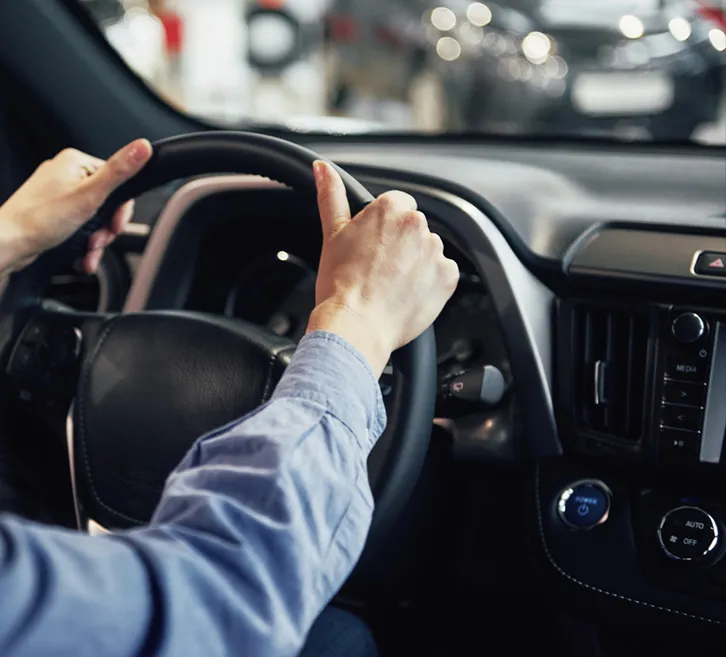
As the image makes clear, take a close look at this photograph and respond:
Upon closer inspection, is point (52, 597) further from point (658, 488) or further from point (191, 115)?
point (191, 115)

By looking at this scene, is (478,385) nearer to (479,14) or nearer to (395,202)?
(395,202)

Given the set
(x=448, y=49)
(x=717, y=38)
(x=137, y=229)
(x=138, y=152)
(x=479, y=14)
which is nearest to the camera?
(x=138, y=152)

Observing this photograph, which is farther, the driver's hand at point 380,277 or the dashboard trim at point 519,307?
the dashboard trim at point 519,307

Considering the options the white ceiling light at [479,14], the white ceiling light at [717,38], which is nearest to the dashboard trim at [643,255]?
the white ceiling light at [717,38]

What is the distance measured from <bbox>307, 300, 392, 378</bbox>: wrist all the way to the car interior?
125 millimetres

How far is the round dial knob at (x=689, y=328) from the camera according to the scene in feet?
3.49

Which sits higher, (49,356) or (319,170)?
(319,170)

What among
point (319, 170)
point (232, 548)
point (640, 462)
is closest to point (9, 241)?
point (319, 170)

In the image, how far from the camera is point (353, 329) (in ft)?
2.44

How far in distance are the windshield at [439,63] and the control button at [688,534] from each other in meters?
0.64

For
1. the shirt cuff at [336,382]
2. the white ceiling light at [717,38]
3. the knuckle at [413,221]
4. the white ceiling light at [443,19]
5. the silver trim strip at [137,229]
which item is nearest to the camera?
the shirt cuff at [336,382]

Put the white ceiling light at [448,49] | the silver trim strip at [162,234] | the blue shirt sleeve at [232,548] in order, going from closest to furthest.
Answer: the blue shirt sleeve at [232,548] < the silver trim strip at [162,234] < the white ceiling light at [448,49]

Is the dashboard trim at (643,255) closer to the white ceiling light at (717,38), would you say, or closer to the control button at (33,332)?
the control button at (33,332)

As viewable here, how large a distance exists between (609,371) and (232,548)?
0.67 m
